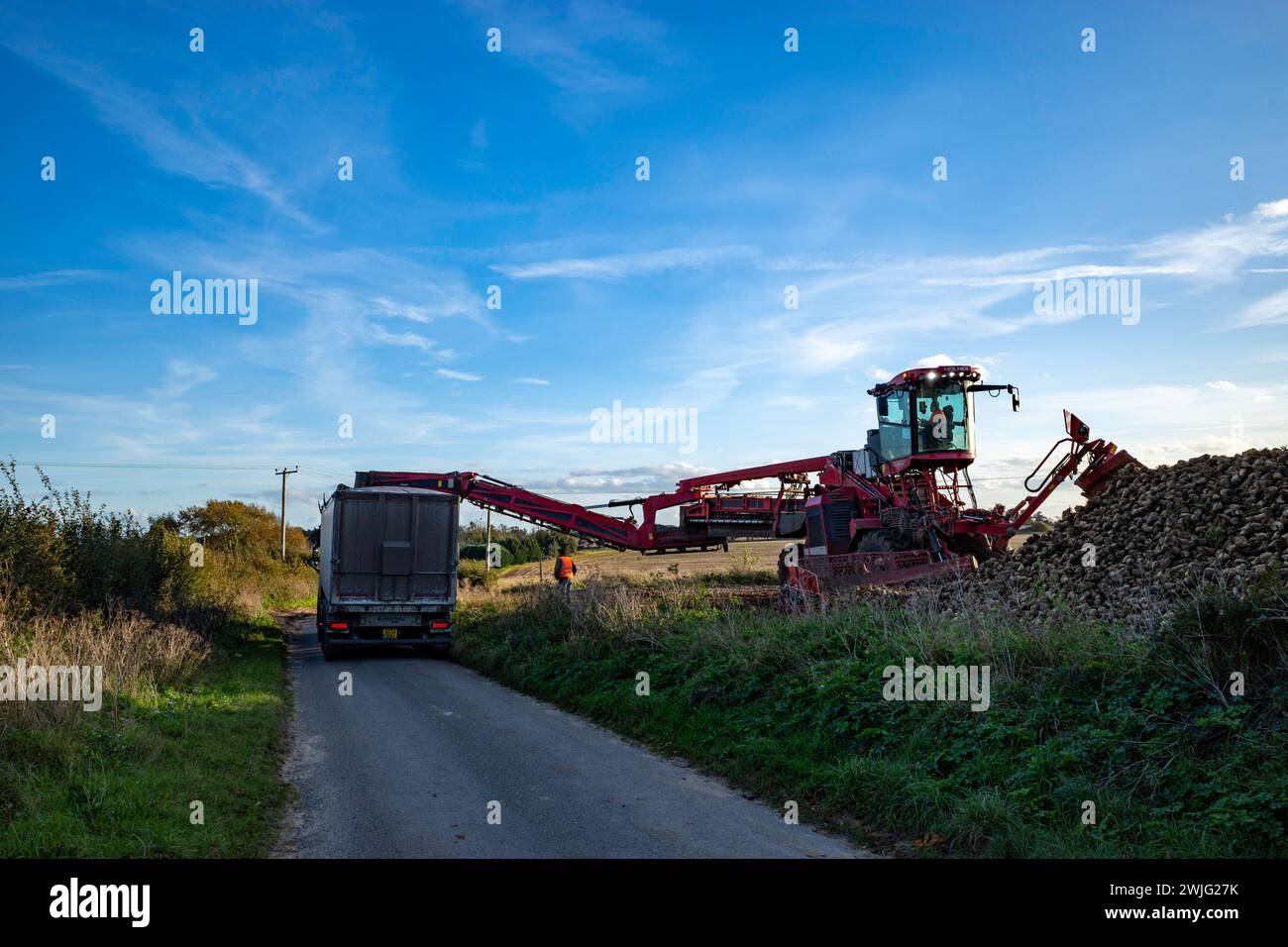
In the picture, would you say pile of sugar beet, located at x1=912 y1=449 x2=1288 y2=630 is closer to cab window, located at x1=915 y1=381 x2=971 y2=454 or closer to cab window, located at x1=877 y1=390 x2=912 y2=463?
cab window, located at x1=915 y1=381 x2=971 y2=454

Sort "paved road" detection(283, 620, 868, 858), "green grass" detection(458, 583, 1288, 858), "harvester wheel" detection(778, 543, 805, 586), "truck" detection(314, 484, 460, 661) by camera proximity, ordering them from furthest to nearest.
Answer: "harvester wheel" detection(778, 543, 805, 586) < "truck" detection(314, 484, 460, 661) < "paved road" detection(283, 620, 868, 858) < "green grass" detection(458, 583, 1288, 858)

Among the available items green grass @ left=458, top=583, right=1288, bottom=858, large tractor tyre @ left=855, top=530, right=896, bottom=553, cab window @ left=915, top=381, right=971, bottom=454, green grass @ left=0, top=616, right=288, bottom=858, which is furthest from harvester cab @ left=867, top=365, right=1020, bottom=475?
green grass @ left=0, top=616, right=288, bottom=858

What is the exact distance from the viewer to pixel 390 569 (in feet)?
62.1

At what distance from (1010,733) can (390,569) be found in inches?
590

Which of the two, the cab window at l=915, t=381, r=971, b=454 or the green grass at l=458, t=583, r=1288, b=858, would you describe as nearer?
the green grass at l=458, t=583, r=1288, b=858

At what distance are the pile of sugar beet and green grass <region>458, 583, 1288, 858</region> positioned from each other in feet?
7.37

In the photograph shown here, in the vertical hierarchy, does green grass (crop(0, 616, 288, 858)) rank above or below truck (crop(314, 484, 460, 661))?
below

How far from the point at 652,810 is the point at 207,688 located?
8.86 meters

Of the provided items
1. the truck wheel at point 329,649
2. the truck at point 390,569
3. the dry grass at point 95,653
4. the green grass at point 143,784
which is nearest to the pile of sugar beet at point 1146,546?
the green grass at point 143,784

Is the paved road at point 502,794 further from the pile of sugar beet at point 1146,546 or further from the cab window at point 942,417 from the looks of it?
the cab window at point 942,417

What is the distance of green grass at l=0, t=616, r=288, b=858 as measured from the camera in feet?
18.1

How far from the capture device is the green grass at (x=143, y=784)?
5531 millimetres

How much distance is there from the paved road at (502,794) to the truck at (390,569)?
6608mm
